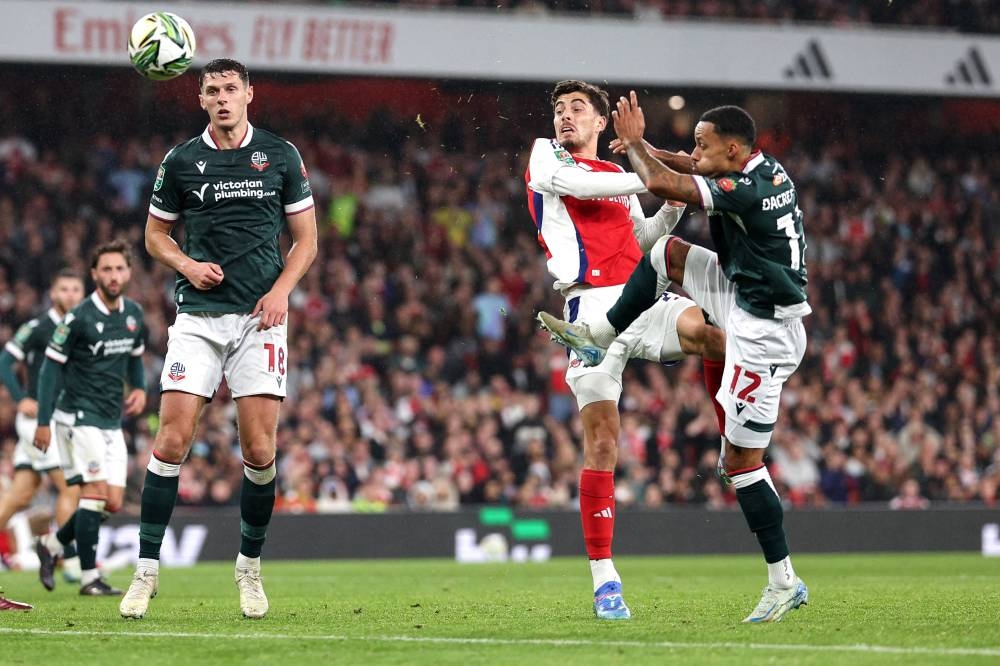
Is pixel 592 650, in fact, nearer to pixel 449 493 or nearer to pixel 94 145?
pixel 449 493

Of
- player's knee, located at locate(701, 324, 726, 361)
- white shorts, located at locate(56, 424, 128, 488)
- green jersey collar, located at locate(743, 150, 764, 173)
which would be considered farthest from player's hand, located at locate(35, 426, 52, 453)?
green jersey collar, located at locate(743, 150, 764, 173)

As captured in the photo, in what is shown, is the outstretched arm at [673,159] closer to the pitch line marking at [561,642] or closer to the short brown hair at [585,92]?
the short brown hair at [585,92]

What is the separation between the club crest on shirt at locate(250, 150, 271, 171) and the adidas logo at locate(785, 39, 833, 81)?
15.5m

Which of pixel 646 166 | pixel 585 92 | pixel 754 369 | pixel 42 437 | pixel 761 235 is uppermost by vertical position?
pixel 585 92

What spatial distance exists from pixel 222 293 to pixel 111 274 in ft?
9.95

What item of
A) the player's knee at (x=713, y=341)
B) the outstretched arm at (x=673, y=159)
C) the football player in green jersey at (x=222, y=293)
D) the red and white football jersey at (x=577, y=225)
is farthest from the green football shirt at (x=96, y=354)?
the player's knee at (x=713, y=341)

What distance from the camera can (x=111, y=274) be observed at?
31.9 ft

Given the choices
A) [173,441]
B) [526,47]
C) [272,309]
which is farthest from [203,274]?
[526,47]

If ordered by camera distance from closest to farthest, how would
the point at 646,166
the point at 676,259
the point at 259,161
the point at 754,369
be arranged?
the point at 646,166, the point at 754,369, the point at 676,259, the point at 259,161

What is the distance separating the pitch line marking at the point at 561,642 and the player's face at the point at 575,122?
2.69 m

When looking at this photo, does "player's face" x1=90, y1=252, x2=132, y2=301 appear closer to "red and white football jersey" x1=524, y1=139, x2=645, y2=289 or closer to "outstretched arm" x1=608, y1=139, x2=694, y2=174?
"red and white football jersey" x1=524, y1=139, x2=645, y2=289

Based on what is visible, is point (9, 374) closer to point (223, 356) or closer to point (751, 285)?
point (223, 356)

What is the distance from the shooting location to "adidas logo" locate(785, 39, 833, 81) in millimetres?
21281

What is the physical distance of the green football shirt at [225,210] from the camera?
698 centimetres
